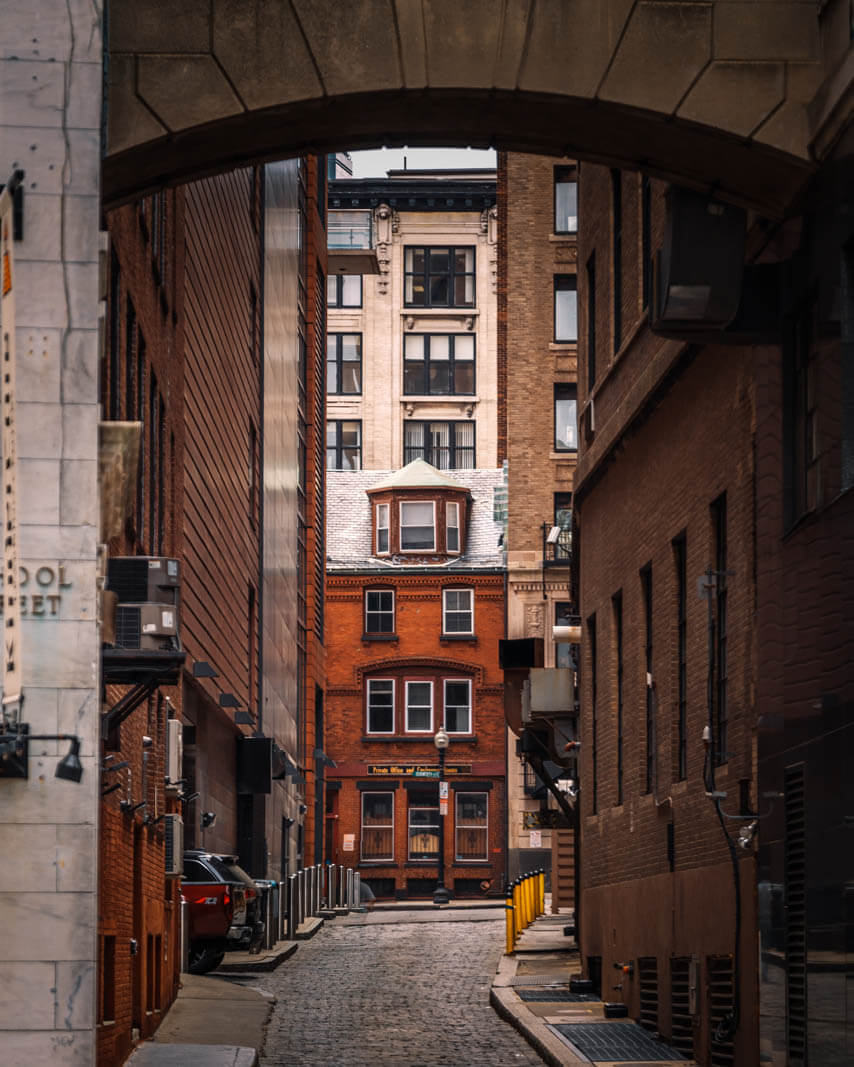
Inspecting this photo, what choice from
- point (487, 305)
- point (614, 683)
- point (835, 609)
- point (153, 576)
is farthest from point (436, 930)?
point (487, 305)

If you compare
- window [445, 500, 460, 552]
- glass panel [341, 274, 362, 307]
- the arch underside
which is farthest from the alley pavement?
glass panel [341, 274, 362, 307]

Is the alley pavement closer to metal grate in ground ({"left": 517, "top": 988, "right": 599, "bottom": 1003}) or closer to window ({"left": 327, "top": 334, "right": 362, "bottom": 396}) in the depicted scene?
metal grate in ground ({"left": 517, "top": 988, "right": 599, "bottom": 1003})

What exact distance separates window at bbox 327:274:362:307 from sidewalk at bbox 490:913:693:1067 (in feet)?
149

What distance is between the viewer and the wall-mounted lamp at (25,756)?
11.3 m

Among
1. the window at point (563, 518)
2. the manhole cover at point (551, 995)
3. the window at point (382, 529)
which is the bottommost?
the manhole cover at point (551, 995)

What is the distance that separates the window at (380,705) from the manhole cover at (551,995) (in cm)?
3977

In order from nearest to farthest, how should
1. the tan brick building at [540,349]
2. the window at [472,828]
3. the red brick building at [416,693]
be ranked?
1. the tan brick building at [540,349]
2. the window at [472,828]
3. the red brick building at [416,693]

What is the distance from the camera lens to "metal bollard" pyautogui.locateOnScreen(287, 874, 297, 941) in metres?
34.7

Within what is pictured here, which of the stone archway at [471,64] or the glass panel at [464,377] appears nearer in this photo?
the stone archway at [471,64]

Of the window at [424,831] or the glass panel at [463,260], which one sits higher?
the glass panel at [463,260]

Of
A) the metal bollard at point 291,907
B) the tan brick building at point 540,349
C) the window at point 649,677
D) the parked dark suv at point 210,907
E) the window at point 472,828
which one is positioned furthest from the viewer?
the window at point 472,828

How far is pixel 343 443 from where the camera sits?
74500 millimetres

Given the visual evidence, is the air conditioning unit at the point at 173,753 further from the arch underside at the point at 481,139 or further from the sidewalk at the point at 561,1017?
the arch underside at the point at 481,139

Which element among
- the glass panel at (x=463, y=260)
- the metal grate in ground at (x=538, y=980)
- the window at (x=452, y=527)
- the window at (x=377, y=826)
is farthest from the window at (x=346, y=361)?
the metal grate in ground at (x=538, y=980)
